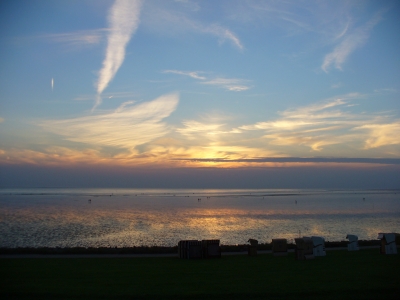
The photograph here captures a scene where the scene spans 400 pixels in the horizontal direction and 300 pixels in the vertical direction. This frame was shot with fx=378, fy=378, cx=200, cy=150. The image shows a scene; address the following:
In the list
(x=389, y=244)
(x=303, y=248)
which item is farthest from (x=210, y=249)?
(x=389, y=244)

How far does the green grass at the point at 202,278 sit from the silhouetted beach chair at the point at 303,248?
534 millimetres

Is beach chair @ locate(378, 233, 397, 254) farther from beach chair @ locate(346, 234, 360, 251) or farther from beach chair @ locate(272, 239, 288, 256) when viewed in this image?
beach chair @ locate(272, 239, 288, 256)

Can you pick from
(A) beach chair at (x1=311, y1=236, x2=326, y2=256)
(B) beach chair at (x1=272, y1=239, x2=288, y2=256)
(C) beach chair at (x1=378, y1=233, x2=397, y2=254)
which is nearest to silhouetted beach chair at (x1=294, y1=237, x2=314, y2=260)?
(A) beach chair at (x1=311, y1=236, x2=326, y2=256)

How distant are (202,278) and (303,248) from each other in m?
6.45

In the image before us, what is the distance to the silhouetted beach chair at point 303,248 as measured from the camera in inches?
687

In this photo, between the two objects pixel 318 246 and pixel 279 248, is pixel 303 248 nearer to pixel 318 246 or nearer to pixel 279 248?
pixel 318 246

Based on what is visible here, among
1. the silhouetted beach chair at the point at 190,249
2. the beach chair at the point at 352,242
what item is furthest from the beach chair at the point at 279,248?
the beach chair at the point at 352,242

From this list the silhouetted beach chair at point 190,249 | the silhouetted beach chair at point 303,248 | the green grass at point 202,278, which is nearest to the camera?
the green grass at point 202,278

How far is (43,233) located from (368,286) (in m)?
36.7

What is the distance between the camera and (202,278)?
43.0 feet

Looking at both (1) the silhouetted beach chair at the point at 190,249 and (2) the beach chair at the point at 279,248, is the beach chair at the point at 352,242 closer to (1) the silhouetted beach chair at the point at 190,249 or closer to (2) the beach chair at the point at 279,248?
(2) the beach chair at the point at 279,248

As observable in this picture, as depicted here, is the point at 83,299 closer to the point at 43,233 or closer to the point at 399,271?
the point at 399,271

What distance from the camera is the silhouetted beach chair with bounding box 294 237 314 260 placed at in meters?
17.4

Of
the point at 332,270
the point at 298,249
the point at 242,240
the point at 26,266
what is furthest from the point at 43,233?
the point at 332,270
